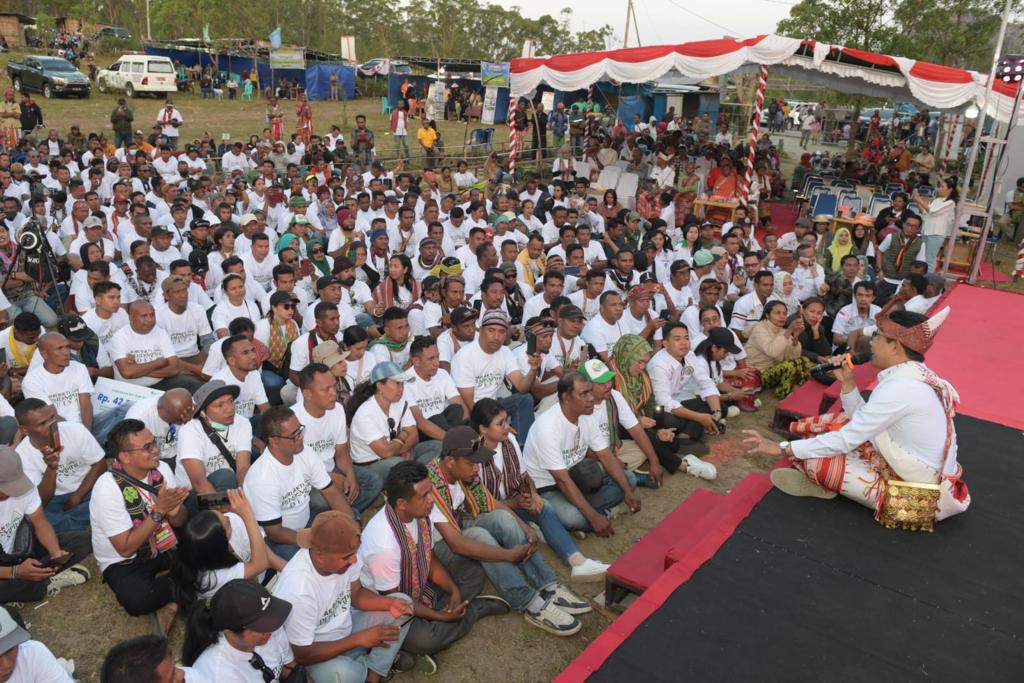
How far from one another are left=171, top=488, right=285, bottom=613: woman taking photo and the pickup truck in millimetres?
29113

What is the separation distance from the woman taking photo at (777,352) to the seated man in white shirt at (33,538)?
6176mm

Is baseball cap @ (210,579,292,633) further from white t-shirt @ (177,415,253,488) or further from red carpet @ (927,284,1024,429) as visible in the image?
red carpet @ (927,284,1024,429)

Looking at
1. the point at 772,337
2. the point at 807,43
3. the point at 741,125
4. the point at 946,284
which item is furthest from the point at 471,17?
the point at 772,337

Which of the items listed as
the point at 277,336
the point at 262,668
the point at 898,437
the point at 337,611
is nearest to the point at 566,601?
the point at 337,611

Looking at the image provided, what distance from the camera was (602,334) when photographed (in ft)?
22.4

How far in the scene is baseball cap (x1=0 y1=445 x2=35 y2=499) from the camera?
381 centimetres

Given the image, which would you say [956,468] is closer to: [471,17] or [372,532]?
[372,532]

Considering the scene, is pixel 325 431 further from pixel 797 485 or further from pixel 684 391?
pixel 684 391

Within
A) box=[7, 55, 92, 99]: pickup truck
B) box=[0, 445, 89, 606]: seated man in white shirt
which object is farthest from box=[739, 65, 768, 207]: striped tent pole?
box=[7, 55, 92, 99]: pickup truck

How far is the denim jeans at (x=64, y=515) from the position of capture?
4.61 meters

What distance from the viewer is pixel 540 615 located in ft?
14.0

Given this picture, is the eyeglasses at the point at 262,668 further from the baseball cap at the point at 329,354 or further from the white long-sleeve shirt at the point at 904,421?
the white long-sleeve shirt at the point at 904,421

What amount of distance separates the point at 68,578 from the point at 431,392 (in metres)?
2.62

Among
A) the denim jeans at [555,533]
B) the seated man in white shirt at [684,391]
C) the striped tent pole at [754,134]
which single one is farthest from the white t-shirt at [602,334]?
the striped tent pole at [754,134]
